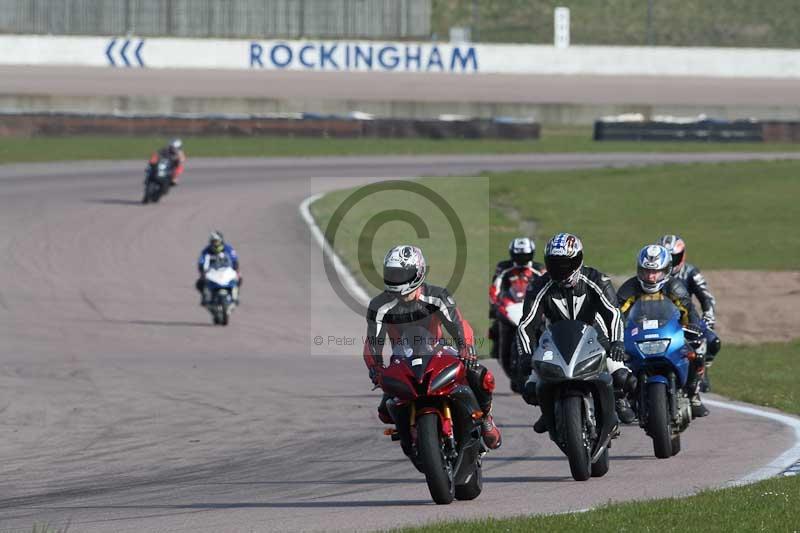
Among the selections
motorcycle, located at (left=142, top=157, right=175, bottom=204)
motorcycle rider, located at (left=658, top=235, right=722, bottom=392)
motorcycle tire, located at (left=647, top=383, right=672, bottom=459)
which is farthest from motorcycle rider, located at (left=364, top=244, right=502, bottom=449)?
motorcycle, located at (left=142, top=157, right=175, bottom=204)

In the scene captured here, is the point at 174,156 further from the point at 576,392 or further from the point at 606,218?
the point at 576,392

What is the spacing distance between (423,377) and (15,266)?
1993 cm

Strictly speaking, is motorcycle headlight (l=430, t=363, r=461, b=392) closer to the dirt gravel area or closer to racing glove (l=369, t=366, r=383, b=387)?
racing glove (l=369, t=366, r=383, b=387)

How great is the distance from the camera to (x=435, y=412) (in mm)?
9125

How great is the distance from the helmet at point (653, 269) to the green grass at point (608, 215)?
32.6 ft

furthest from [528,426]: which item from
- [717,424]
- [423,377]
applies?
[423,377]

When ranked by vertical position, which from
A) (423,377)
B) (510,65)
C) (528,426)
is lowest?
(528,426)

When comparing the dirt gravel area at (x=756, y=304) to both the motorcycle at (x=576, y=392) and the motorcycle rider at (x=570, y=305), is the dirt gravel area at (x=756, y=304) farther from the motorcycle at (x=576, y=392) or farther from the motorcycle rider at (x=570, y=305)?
the motorcycle at (x=576, y=392)

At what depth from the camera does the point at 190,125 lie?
50.3m

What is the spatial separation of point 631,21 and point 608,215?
3643 cm

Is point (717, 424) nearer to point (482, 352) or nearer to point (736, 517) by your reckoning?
point (736, 517)

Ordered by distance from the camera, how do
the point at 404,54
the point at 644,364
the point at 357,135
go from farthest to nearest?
1. the point at 404,54
2. the point at 357,135
3. the point at 644,364

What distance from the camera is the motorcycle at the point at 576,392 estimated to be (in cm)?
987

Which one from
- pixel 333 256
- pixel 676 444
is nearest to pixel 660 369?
pixel 676 444
